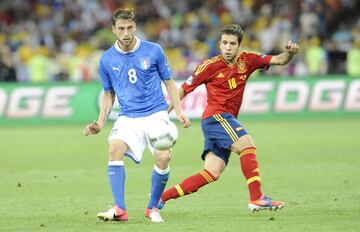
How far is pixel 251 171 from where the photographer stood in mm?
9812

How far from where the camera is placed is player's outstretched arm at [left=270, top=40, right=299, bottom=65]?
976 cm

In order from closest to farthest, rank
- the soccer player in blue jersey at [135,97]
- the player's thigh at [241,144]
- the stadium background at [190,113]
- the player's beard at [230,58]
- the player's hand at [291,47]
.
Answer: the soccer player in blue jersey at [135,97] < the player's hand at [291,47] < the player's thigh at [241,144] < the player's beard at [230,58] < the stadium background at [190,113]

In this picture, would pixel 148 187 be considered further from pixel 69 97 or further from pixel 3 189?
pixel 69 97

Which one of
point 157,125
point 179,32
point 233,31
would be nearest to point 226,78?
point 233,31

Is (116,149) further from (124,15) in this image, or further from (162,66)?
(124,15)

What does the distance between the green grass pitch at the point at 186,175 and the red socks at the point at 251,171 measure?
284mm

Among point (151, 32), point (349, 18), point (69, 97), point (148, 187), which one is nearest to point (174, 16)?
point (151, 32)

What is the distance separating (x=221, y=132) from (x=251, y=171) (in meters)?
0.54

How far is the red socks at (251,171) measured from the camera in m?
9.72

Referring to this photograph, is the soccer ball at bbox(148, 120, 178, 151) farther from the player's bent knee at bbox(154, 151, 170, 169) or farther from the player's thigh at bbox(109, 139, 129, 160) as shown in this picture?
the player's thigh at bbox(109, 139, 129, 160)

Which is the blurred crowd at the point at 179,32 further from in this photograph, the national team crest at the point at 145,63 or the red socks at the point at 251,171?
the national team crest at the point at 145,63

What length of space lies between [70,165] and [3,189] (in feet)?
10.6

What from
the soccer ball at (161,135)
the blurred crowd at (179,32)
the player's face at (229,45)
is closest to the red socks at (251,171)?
the soccer ball at (161,135)

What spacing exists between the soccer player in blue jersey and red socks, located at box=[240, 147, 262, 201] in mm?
813
